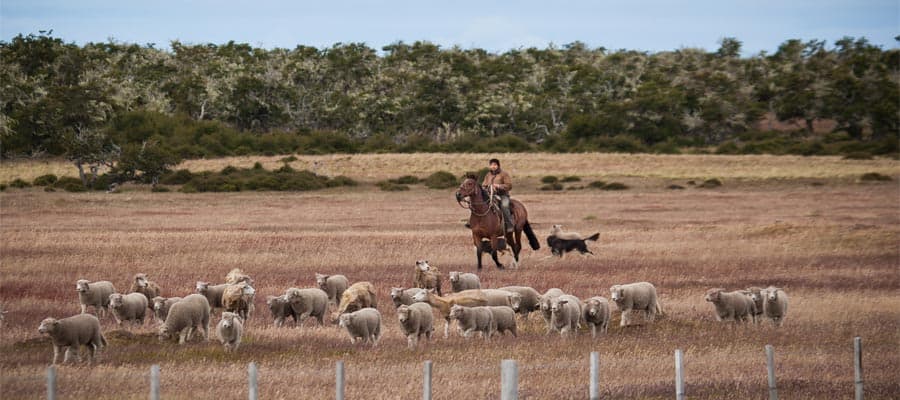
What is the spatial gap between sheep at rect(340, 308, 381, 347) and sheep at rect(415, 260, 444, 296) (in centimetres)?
579

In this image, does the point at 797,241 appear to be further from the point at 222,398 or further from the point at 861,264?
the point at 222,398

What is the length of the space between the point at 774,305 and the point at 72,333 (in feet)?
34.8

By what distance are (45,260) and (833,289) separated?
17.8m

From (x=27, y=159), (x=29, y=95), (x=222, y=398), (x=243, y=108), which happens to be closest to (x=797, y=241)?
(x=222, y=398)

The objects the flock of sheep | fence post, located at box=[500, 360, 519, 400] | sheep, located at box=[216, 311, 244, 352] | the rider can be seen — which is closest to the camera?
fence post, located at box=[500, 360, 519, 400]

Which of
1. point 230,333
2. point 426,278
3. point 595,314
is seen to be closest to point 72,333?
point 230,333

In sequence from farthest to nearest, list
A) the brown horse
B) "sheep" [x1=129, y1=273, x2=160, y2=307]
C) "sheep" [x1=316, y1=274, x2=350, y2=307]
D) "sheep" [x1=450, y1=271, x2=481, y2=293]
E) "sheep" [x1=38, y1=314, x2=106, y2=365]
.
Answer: the brown horse, "sheep" [x1=450, y1=271, x2=481, y2=293], "sheep" [x1=316, y1=274, x2=350, y2=307], "sheep" [x1=129, y1=273, x2=160, y2=307], "sheep" [x1=38, y1=314, x2=106, y2=365]

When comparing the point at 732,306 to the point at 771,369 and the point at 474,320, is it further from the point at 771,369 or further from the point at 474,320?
the point at 771,369

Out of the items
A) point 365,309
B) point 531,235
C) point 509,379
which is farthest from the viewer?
point 531,235

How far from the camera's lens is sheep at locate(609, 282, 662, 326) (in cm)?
1930

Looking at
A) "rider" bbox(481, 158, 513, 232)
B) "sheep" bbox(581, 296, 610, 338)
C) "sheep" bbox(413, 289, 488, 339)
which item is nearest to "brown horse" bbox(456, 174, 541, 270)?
"rider" bbox(481, 158, 513, 232)

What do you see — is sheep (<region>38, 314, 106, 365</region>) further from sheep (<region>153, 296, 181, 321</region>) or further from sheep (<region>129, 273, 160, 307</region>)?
sheep (<region>129, 273, 160, 307</region>)

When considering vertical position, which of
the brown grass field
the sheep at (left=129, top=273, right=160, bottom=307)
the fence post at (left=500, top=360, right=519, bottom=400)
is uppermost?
the fence post at (left=500, top=360, right=519, bottom=400)

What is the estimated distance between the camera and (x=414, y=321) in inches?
658
